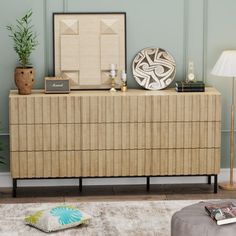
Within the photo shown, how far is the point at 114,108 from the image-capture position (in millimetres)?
6531

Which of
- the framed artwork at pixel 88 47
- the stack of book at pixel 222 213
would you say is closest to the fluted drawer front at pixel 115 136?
the framed artwork at pixel 88 47

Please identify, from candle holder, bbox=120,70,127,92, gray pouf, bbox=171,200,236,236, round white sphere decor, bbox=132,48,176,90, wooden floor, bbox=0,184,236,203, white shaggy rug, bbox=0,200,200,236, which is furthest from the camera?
round white sphere decor, bbox=132,48,176,90

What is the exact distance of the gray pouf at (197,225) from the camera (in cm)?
458

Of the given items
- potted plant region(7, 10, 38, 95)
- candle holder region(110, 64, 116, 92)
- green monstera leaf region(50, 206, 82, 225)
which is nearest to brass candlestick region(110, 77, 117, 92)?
candle holder region(110, 64, 116, 92)

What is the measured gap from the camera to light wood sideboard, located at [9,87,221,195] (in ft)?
21.3

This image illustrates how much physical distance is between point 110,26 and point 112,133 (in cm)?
93

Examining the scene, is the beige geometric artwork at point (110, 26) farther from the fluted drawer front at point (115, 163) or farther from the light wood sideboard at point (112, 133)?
the fluted drawer front at point (115, 163)

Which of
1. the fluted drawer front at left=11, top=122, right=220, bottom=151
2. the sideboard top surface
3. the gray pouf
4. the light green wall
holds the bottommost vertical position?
the gray pouf

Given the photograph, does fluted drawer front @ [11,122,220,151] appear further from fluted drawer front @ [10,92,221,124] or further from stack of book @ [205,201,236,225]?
stack of book @ [205,201,236,225]

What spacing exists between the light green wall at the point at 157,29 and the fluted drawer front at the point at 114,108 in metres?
0.39

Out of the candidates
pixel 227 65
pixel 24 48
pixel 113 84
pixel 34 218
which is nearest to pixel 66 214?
pixel 34 218

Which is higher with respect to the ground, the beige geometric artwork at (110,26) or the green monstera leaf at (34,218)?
the beige geometric artwork at (110,26)

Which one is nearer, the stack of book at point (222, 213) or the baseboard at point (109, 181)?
the stack of book at point (222, 213)

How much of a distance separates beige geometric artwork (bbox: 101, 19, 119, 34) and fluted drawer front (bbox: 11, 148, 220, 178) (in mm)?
1031
